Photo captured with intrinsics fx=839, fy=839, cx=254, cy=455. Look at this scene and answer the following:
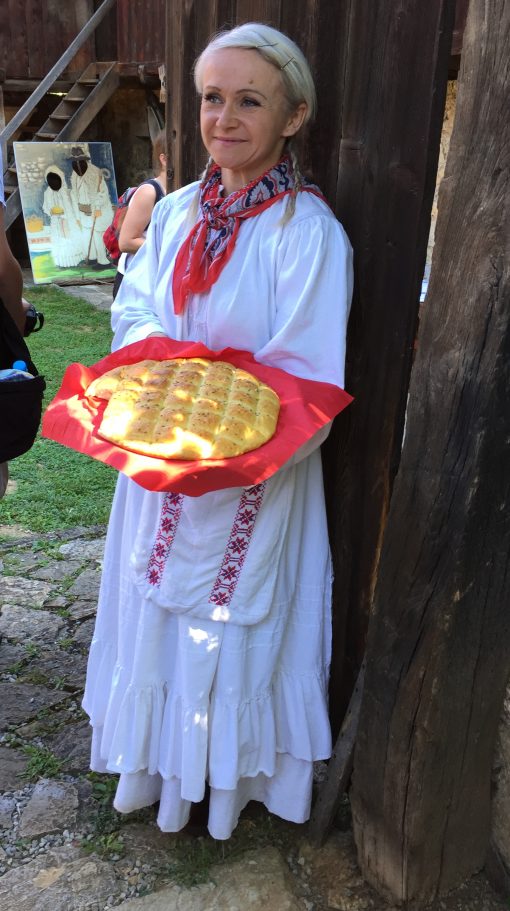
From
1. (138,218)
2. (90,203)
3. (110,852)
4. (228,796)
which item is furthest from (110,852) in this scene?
(90,203)

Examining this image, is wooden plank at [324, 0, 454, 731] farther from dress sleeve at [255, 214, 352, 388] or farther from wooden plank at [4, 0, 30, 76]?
wooden plank at [4, 0, 30, 76]

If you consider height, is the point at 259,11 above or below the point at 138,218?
above

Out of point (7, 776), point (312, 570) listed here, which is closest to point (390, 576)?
point (312, 570)

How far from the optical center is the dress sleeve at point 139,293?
2324 mm

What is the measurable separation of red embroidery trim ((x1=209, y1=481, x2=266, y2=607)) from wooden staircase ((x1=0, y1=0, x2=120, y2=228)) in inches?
430

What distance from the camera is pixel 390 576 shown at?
2.05m

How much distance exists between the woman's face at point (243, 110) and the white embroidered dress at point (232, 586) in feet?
0.50

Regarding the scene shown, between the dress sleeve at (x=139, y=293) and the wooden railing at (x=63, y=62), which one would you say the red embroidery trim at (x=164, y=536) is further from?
the wooden railing at (x=63, y=62)

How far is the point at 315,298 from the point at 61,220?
10.5 meters

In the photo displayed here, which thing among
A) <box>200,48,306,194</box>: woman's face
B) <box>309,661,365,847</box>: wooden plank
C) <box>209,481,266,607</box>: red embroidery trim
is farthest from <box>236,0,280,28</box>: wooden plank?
<box>309,661,365,847</box>: wooden plank

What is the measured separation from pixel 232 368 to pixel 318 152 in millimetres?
704

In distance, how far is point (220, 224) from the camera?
216 cm

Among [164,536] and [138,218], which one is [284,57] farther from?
[138,218]

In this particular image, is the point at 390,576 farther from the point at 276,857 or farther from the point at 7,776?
the point at 7,776
